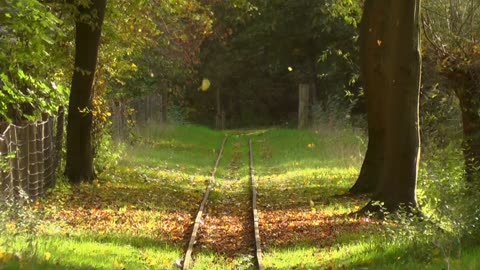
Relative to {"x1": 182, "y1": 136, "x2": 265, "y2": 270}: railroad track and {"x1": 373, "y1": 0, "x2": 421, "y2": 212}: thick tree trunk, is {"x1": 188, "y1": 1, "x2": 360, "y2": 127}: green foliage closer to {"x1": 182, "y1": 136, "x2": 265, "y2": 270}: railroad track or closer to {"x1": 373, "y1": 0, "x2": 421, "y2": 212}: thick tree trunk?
{"x1": 182, "y1": 136, "x2": 265, "y2": 270}: railroad track

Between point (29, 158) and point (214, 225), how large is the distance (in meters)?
3.67

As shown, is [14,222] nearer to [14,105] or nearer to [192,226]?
[192,226]

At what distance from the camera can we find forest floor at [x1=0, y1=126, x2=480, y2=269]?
10062 millimetres

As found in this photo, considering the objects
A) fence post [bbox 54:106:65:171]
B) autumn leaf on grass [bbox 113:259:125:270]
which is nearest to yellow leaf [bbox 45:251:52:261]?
autumn leaf on grass [bbox 113:259:125:270]

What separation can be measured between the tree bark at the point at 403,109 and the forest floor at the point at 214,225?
0.75 meters

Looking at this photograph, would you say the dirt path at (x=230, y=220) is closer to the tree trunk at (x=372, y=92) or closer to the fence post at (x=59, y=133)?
the tree trunk at (x=372, y=92)

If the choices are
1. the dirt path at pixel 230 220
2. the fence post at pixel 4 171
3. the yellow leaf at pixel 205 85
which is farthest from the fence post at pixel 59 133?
the yellow leaf at pixel 205 85

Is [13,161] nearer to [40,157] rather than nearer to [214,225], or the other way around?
[40,157]

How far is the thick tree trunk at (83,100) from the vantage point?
18609 mm

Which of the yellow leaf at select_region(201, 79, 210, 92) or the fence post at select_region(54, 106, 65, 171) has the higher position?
the yellow leaf at select_region(201, 79, 210, 92)

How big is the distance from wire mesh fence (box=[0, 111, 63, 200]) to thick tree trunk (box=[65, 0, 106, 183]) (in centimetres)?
37

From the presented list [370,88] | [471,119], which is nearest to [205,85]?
[370,88]

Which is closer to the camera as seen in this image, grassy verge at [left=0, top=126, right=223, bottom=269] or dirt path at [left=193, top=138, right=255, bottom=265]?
grassy verge at [left=0, top=126, right=223, bottom=269]

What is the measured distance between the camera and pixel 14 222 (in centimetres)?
1066
